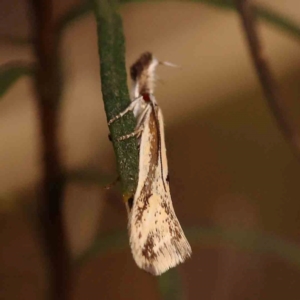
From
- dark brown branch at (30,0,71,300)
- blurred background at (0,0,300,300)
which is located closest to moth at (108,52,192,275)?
dark brown branch at (30,0,71,300)

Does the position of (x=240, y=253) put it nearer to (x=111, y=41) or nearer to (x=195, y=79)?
(x=195, y=79)

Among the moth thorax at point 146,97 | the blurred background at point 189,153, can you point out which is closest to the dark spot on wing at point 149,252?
the moth thorax at point 146,97

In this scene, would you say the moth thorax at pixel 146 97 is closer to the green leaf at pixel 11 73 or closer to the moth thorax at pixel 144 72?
the moth thorax at pixel 144 72

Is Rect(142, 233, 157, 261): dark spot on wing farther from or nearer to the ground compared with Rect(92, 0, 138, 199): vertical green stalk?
nearer to the ground

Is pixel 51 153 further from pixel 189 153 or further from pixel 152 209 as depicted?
pixel 189 153

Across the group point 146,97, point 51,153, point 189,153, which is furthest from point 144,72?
point 189,153

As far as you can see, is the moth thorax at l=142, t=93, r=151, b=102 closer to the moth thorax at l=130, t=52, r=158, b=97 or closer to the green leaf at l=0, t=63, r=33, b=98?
the moth thorax at l=130, t=52, r=158, b=97
